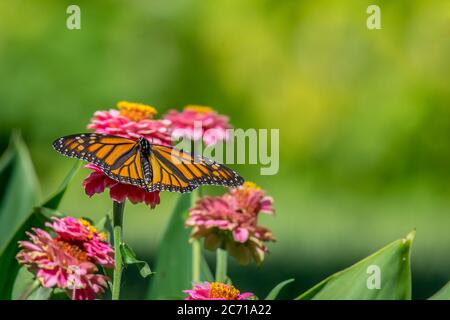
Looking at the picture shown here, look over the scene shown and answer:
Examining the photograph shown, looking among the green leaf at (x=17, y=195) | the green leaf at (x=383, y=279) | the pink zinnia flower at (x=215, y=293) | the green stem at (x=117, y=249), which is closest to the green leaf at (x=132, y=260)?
the green stem at (x=117, y=249)

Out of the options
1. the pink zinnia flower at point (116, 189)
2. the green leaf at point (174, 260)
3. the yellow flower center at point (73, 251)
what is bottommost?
the green leaf at point (174, 260)

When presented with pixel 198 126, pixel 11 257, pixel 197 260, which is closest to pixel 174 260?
pixel 197 260

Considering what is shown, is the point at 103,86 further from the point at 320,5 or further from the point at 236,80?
the point at 320,5

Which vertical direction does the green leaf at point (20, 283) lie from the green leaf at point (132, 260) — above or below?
below

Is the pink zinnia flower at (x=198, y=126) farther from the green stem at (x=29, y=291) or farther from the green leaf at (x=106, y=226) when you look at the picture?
the green stem at (x=29, y=291)

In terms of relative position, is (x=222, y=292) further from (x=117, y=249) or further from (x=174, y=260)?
(x=174, y=260)

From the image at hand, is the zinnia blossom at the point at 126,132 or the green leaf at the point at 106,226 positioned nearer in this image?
the zinnia blossom at the point at 126,132
